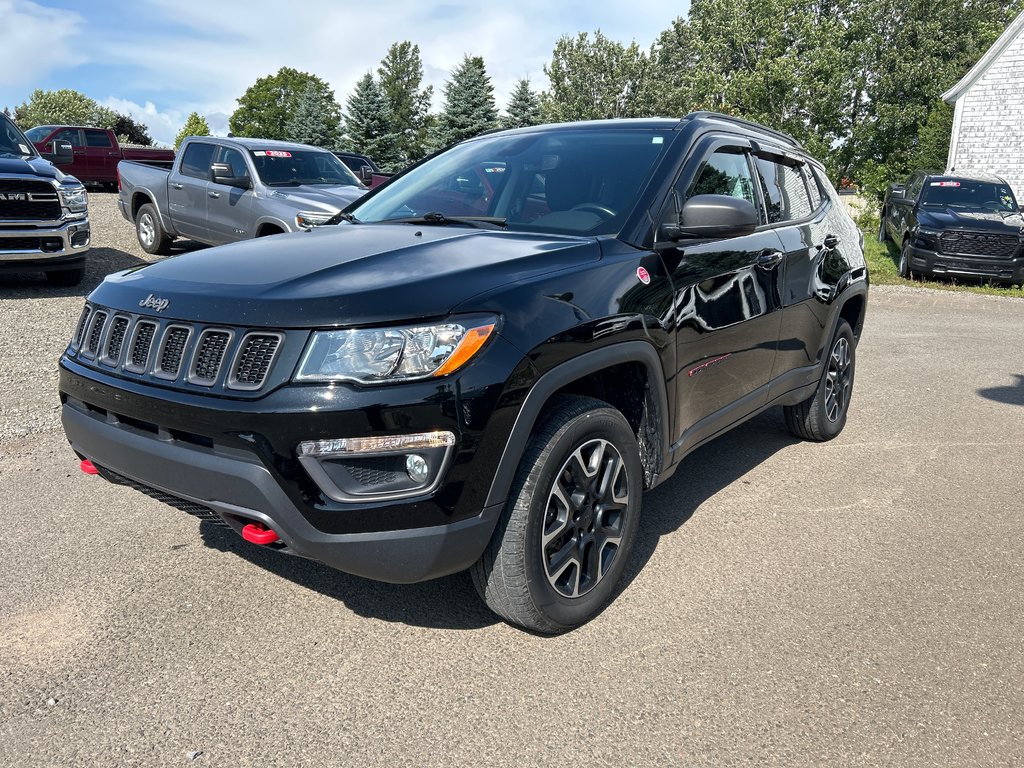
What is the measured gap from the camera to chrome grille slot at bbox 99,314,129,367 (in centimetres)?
283

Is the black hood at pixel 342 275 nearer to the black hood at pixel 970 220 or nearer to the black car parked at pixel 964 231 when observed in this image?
the black car parked at pixel 964 231

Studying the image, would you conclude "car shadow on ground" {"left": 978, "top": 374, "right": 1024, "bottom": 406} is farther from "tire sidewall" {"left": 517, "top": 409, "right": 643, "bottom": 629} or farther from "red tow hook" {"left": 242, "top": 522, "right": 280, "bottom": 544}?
"red tow hook" {"left": 242, "top": 522, "right": 280, "bottom": 544}

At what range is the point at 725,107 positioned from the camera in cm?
4256

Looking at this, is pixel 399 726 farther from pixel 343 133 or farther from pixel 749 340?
pixel 343 133

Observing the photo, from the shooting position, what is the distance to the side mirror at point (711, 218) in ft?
10.5

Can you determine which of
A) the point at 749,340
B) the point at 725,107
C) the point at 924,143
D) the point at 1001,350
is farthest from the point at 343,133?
the point at 749,340

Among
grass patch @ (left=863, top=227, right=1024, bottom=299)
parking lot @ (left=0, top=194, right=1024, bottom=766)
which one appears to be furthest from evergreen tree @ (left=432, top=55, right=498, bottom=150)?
parking lot @ (left=0, top=194, right=1024, bottom=766)

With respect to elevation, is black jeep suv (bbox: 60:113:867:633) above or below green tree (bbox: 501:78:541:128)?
below

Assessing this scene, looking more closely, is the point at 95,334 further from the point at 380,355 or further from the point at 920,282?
the point at 920,282

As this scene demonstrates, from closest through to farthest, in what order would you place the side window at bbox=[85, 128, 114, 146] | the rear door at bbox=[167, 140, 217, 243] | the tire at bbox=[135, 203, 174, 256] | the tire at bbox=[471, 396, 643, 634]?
the tire at bbox=[471, 396, 643, 634] → the rear door at bbox=[167, 140, 217, 243] → the tire at bbox=[135, 203, 174, 256] → the side window at bbox=[85, 128, 114, 146]

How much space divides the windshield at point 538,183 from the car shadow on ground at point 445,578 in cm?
147

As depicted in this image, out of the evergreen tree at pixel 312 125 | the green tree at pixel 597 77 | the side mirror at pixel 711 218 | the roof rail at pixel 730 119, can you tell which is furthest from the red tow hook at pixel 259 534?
the green tree at pixel 597 77

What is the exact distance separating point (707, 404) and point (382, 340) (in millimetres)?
1763

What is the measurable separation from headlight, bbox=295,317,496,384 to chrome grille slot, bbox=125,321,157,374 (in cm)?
66
